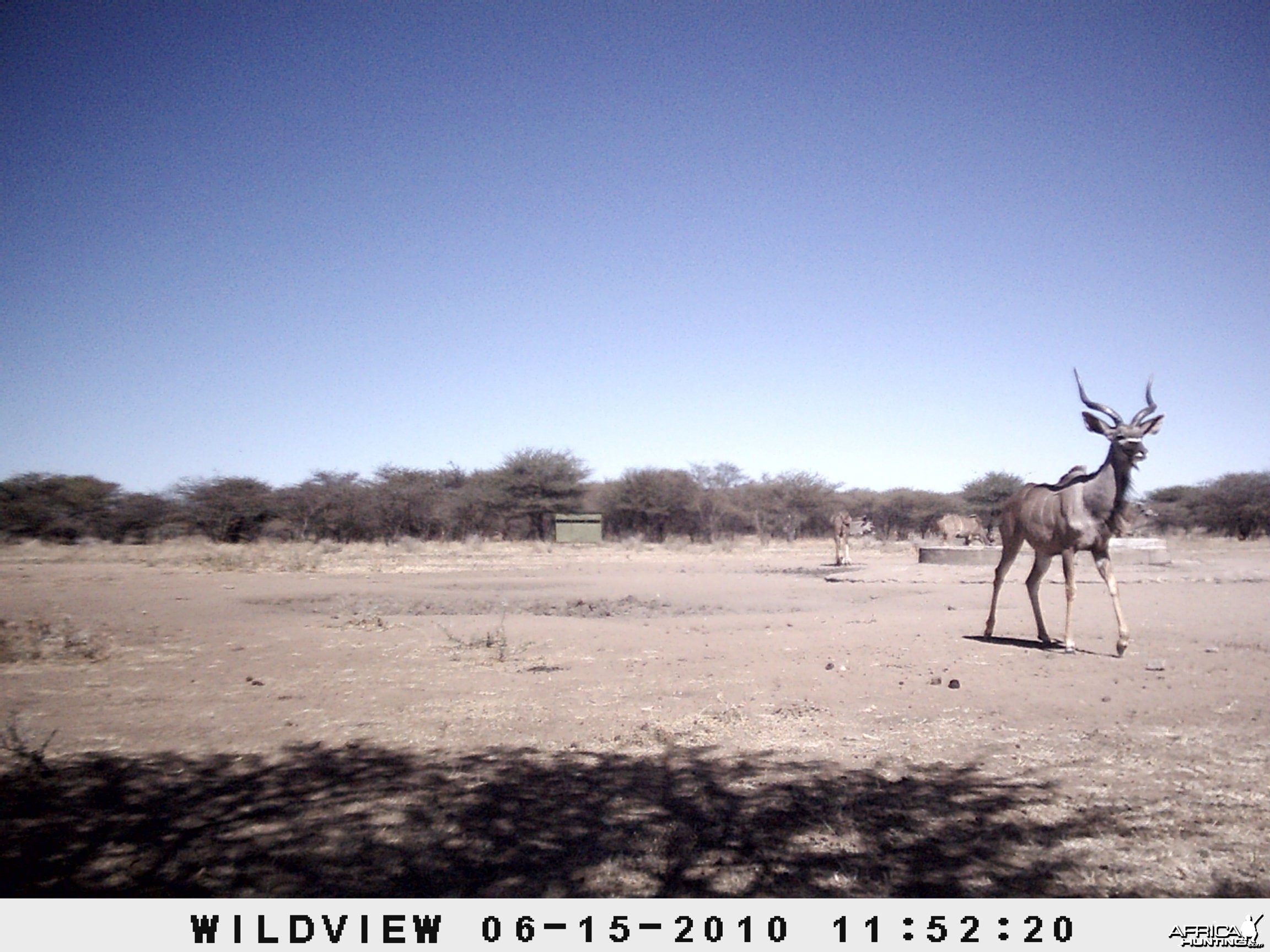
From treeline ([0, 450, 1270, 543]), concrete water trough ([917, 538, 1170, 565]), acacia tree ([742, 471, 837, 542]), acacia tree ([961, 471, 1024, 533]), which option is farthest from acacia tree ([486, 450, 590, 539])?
concrete water trough ([917, 538, 1170, 565])

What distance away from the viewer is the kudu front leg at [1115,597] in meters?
8.34

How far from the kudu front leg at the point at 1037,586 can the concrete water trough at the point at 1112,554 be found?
10148 millimetres

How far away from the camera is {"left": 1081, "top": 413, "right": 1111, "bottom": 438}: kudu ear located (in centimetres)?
877

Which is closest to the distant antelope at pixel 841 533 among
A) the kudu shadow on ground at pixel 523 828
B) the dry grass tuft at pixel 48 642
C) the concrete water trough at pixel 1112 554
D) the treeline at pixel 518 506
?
the concrete water trough at pixel 1112 554

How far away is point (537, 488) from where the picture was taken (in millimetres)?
54031

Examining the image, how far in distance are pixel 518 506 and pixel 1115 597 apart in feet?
153

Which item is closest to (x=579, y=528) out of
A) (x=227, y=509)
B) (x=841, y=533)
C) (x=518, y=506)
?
(x=518, y=506)

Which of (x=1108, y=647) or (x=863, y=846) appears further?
(x=1108, y=647)

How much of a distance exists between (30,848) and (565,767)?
2.53m

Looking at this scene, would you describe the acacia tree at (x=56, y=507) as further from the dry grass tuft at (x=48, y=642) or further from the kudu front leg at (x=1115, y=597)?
the kudu front leg at (x=1115, y=597)

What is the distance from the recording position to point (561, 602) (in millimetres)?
15188

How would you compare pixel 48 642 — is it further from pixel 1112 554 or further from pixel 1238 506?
pixel 1238 506

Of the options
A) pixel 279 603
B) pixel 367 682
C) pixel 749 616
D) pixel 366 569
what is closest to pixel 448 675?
pixel 367 682

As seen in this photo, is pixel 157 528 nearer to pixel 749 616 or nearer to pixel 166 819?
pixel 749 616
